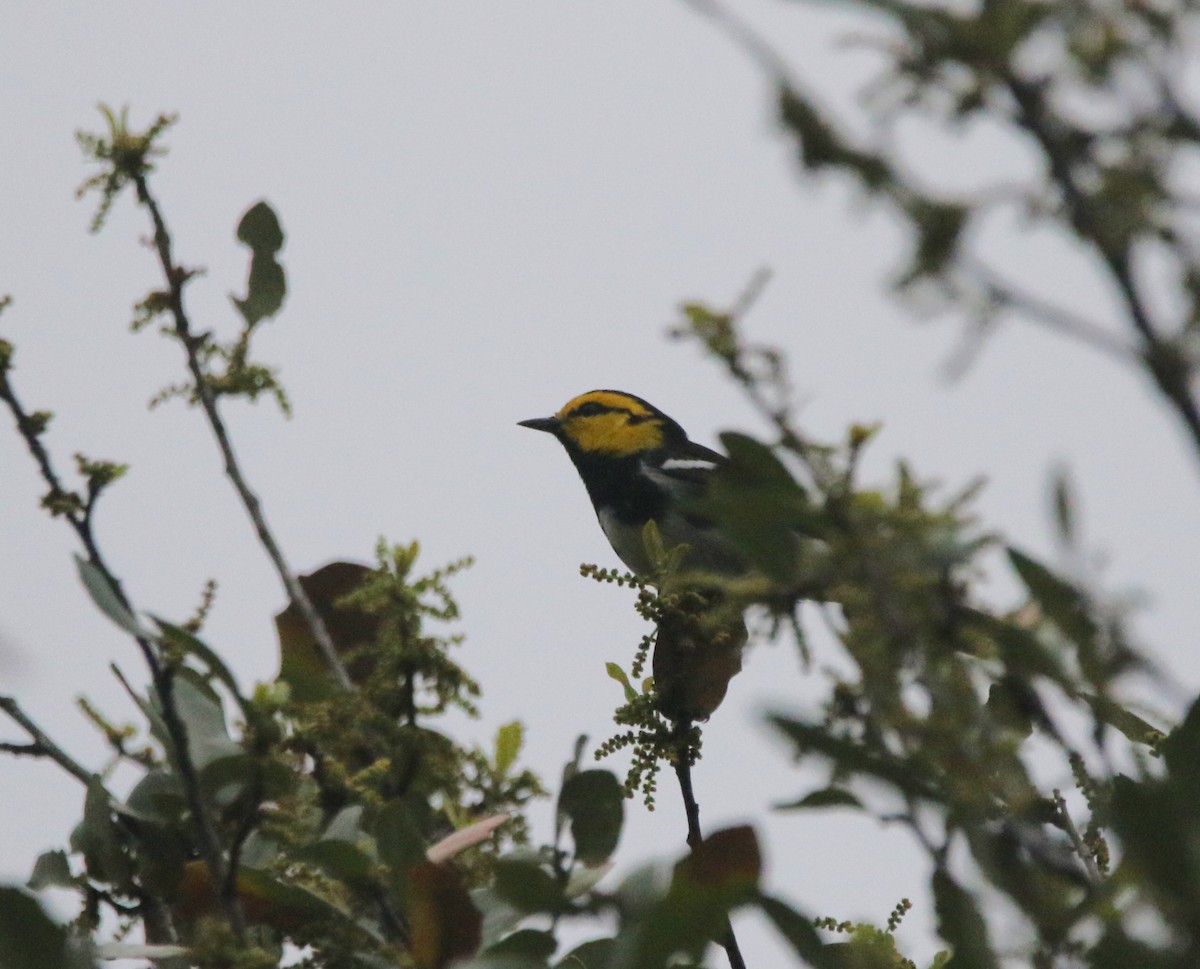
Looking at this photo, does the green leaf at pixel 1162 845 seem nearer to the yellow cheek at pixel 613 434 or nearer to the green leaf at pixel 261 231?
the green leaf at pixel 261 231

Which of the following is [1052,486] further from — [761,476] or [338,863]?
[338,863]

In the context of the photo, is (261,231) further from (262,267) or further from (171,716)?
(171,716)

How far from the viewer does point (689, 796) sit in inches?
76.9

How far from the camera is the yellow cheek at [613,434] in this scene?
6.20 meters

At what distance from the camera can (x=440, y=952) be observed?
1349 mm

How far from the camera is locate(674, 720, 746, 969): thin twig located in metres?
1.69

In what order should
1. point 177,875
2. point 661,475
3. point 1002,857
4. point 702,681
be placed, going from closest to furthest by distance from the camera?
point 1002,857 → point 177,875 → point 702,681 → point 661,475

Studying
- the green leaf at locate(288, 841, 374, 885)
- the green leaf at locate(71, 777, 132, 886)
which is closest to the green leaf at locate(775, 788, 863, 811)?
the green leaf at locate(288, 841, 374, 885)

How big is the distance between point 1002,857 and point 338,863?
2.09 feet

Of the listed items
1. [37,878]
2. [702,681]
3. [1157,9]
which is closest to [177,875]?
[37,878]

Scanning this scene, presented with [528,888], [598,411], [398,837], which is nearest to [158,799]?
[398,837]

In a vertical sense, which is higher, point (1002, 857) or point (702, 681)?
point (702, 681)

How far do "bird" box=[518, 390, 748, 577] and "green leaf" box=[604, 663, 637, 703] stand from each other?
3178 mm

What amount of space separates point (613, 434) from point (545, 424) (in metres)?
0.33
